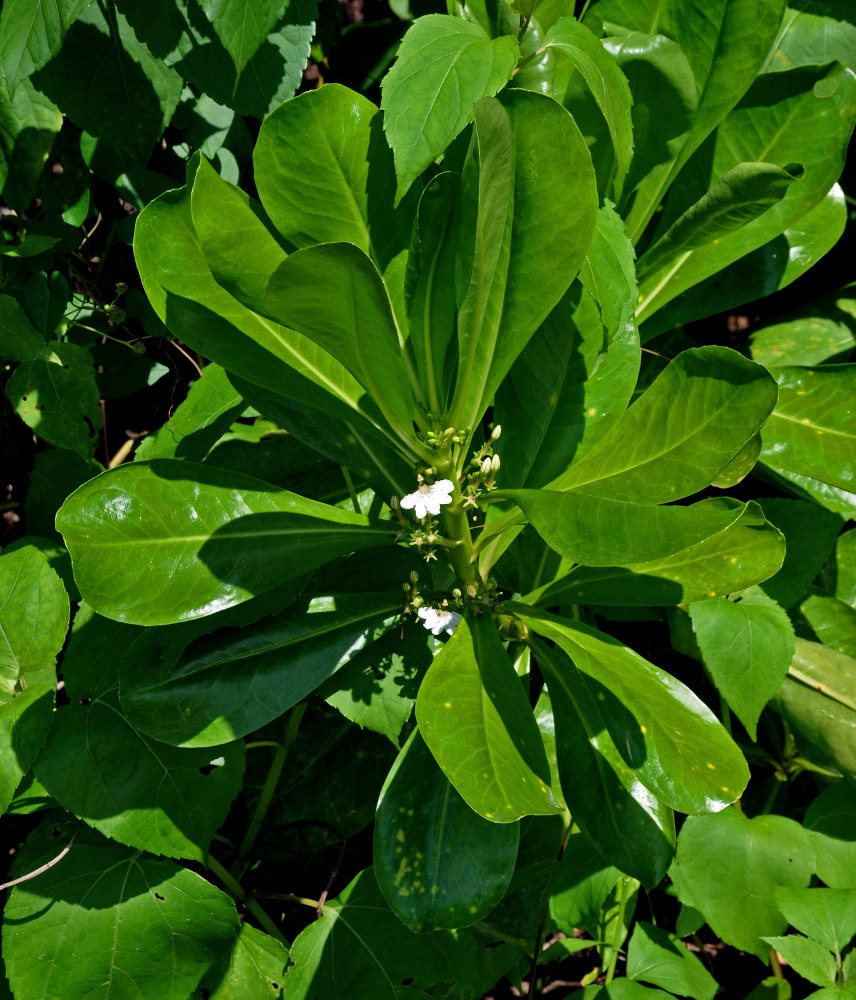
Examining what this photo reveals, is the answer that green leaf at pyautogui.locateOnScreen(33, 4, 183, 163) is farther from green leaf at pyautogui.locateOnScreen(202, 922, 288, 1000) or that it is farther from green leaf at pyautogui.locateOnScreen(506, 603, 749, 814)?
green leaf at pyautogui.locateOnScreen(202, 922, 288, 1000)

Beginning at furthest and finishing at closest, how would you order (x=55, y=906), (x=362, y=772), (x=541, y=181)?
(x=362, y=772) → (x=55, y=906) → (x=541, y=181)

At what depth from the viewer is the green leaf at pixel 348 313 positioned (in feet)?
3.29

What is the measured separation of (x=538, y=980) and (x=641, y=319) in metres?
1.53

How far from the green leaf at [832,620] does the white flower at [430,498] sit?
3.30 ft

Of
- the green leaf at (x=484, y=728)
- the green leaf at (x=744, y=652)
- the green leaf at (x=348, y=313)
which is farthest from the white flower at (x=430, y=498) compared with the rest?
the green leaf at (x=744, y=652)

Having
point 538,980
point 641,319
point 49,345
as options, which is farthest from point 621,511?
point 538,980

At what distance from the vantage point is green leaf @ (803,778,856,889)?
1.76 metres

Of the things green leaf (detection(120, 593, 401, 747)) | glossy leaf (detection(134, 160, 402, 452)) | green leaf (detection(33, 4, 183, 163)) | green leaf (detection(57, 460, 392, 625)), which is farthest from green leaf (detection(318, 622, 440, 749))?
green leaf (detection(33, 4, 183, 163))

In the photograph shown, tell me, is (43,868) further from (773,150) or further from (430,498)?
(773,150)

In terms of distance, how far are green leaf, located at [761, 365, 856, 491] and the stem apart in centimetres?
104

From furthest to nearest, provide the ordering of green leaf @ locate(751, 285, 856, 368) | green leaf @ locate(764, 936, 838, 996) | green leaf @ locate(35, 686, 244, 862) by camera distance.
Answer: green leaf @ locate(751, 285, 856, 368) → green leaf @ locate(764, 936, 838, 996) → green leaf @ locate(35, 686, 244, 862)

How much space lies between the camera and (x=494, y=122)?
103cm

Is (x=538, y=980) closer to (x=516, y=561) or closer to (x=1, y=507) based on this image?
(x=516, y=561)

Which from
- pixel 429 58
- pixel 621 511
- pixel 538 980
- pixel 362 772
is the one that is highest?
pixel 429 58
